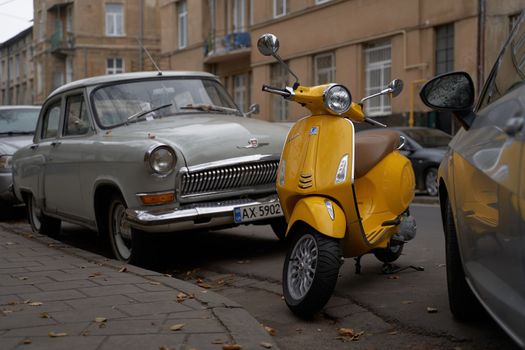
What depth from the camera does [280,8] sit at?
2906 cm

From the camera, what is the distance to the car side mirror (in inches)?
156

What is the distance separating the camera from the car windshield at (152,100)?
25.0 ft

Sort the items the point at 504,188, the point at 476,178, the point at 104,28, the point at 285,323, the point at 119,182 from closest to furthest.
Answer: the point at 504,188 → the point at 476,178 → the point at 285,323 → the point at 119,182 → the point at 104,28

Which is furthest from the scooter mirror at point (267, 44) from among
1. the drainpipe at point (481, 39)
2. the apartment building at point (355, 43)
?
the drainpipe at point (481, 39)

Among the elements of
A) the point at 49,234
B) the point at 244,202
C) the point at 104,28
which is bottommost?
the point at 49,234

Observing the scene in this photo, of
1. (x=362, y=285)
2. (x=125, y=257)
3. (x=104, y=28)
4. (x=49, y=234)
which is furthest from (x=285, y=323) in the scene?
(x=104, y=28)

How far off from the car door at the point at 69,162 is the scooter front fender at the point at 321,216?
315 cm

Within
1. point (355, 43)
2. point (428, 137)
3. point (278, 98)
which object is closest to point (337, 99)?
point (428, 137)

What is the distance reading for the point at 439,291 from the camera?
5.30 metres

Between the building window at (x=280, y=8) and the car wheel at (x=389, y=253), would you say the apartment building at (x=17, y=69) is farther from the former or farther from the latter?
the car wheel at (x=389, y=253)

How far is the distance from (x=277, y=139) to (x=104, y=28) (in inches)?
1943

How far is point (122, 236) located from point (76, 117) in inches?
69.0

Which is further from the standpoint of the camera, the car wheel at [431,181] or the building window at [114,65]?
the building window at [114,65]

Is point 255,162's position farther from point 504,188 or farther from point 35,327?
point 504,188
